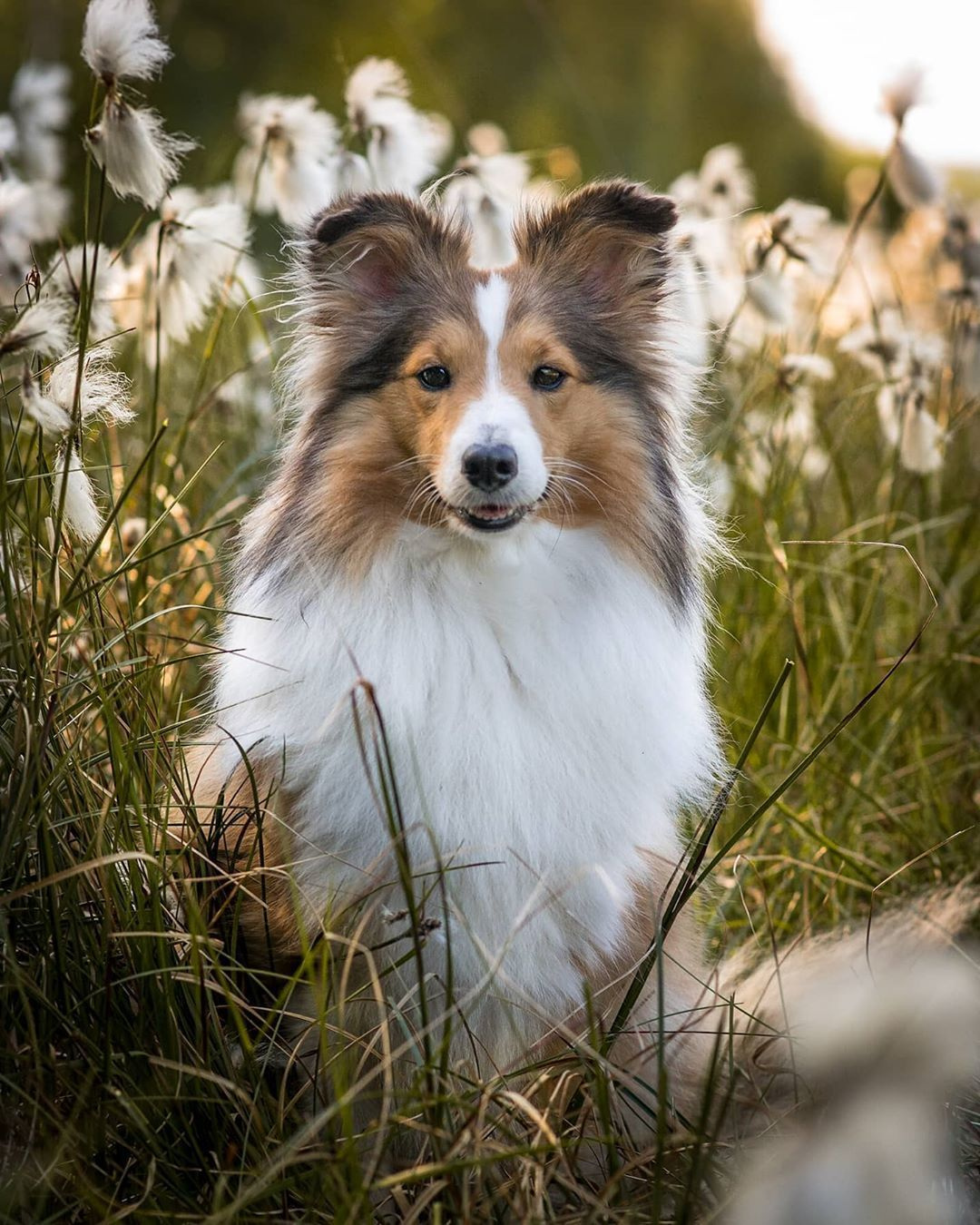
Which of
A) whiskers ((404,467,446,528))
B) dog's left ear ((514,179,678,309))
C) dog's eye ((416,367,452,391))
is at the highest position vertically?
dog's left ear ((514,179,678,309))

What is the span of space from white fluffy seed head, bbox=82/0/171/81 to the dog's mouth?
3.84 ft

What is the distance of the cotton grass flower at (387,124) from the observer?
12.9ft

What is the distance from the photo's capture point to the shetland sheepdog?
286cm

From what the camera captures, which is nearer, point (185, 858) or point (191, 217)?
point (185, 858)

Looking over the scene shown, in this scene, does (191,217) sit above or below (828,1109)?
above

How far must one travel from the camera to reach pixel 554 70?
1802 centimetres

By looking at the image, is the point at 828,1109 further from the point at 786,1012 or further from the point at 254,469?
the point at 254,469

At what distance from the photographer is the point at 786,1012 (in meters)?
2.76

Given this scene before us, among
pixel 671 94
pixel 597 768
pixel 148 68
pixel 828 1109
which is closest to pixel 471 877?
pixel 597 768

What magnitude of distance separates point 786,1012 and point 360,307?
210cm

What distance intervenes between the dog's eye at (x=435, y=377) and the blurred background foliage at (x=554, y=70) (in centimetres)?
1241

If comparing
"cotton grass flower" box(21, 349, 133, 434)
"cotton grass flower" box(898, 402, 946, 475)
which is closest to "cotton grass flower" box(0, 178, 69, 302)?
"cotton grass flower" box(21, 349, 133, 434)

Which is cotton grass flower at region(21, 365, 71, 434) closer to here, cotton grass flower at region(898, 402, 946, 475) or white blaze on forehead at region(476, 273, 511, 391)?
white blaze on forehead at region(476, 273, 511, 391)

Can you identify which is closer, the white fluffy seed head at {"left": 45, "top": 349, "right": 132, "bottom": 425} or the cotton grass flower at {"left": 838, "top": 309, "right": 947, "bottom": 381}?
the white fluffy seed head at {"left": 45, "top": 349, "right": 132, "bottom": 425}
